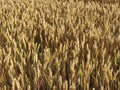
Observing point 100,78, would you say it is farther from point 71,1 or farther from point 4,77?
point 71,1

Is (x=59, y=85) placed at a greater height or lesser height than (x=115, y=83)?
greater

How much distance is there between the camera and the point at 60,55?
6.60ft

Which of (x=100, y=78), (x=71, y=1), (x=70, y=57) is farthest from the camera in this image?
(x=71, y=1)

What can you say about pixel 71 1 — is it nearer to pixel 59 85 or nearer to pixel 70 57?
pixel 70 57

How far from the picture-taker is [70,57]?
202 centimetres

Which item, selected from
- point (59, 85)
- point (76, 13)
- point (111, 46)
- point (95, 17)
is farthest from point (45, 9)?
point (59, 85)

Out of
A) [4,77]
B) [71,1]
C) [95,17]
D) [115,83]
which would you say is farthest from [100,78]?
[71,1]

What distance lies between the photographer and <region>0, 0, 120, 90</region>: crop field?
5.25ft

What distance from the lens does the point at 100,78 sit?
165cm

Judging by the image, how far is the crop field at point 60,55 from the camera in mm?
1602

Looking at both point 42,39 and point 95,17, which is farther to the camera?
point 95,17

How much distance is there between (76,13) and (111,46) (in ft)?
4.69

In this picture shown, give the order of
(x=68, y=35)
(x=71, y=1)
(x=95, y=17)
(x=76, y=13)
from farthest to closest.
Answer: (x=71, y=1), (x=76, y=13), (x=95, y=17), (x=68, y=35)

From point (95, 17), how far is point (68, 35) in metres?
0.88
